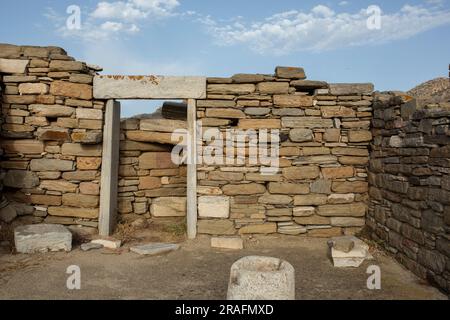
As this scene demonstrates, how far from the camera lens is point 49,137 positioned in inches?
244

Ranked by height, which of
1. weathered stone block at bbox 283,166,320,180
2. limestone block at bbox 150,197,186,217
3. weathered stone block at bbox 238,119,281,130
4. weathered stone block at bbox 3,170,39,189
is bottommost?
limestone block at bbox 150,197,186,217

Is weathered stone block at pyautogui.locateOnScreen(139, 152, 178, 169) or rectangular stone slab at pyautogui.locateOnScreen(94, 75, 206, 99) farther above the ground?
rectangular stone slab at pyautogui.locateOnScreen(94, 75, 206, 99)

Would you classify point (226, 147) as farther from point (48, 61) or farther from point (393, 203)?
point (48, 61)

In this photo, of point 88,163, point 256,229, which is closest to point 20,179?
point 88,163

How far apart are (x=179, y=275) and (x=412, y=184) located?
3324mm

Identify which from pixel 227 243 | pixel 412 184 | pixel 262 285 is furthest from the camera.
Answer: pixel 227 243

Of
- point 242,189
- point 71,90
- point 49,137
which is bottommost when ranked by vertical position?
point 242,189

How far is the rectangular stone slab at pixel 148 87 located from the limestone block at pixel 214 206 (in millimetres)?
1747

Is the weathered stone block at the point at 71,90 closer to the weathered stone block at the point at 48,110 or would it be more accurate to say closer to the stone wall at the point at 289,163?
the weathered stone block at the point at 48,110

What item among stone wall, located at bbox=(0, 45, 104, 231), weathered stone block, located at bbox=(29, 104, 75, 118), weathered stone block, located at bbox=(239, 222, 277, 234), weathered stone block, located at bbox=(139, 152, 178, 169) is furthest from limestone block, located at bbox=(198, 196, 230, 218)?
weathered stone block, located at bbox=(29, 104, 75, 118)

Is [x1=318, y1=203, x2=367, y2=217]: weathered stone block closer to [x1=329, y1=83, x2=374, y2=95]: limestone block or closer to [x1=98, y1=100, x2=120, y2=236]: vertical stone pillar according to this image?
[x1=329, y1=83, x2=374, y2=95]: limestone block

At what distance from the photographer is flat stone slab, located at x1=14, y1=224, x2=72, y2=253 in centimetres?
534

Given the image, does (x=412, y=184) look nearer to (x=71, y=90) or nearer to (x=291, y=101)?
(x=291, y=101)

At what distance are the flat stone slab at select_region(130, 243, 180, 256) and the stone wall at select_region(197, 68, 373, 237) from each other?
69cm
